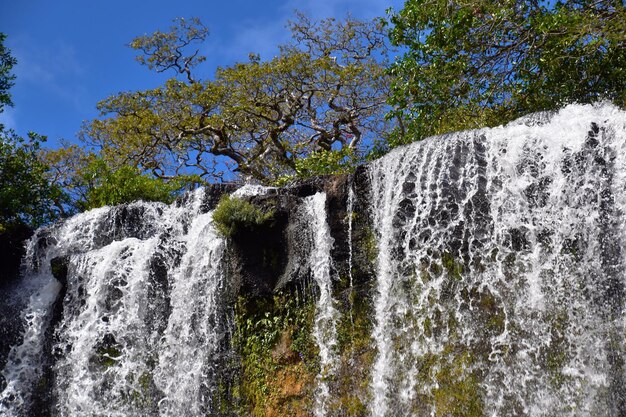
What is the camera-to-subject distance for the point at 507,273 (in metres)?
7.81

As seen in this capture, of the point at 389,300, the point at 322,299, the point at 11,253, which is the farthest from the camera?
the point at 11,253

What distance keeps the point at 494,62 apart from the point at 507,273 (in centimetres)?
602

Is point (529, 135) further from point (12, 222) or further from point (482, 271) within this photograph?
point (12, 222)

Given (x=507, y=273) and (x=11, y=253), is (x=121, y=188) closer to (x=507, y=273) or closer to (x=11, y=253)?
(x=11, y=253)

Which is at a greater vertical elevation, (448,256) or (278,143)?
(278,143)

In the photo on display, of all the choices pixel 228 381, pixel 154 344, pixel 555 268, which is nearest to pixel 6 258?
pixel 154 344

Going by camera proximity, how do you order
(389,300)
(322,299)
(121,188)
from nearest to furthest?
1. (389,300)
2. (322,299)
3. (121,188)

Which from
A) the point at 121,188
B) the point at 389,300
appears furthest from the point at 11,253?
the point at 389,300

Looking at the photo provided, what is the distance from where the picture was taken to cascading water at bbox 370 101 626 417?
23.4ft

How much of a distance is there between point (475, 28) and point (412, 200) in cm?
526

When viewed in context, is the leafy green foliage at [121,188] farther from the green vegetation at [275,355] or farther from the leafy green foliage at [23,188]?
the green vegetation at [275,355]

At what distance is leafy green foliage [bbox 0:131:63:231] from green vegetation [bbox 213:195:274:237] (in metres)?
5.19

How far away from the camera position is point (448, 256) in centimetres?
Result: 826

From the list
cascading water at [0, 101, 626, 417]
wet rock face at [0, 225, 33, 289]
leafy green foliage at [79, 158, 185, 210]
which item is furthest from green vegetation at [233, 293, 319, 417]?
leafy green foliage at [79, 158, 185, 210]
